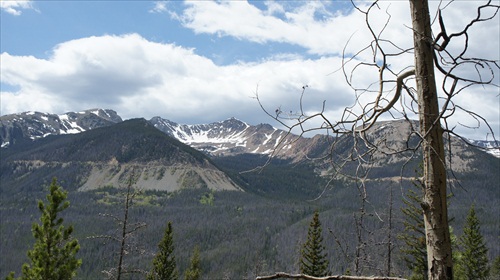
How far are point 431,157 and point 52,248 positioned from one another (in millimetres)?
14898

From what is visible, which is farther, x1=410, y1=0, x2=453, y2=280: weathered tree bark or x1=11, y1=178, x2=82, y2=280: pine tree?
x1=11, y1=178, x2=82, y2=280: pine tree

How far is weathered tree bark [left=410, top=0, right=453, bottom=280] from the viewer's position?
261cm

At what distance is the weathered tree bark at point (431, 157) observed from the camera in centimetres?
261

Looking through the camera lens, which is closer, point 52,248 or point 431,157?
point 431,157

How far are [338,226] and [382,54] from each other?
7081 inches

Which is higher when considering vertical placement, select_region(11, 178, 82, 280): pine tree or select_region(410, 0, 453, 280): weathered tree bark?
select_region(410, 0, 453, 280): weathered tree bark

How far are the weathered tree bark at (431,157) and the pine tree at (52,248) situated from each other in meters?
14.0

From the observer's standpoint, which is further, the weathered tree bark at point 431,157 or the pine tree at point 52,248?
the pine tree at point 52,248

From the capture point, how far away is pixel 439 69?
2.89 metres

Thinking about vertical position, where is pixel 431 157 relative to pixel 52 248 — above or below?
above

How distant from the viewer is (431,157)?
272 centimetres

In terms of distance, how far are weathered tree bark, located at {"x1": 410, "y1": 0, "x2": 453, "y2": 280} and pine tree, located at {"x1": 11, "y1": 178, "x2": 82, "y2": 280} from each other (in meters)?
14.0

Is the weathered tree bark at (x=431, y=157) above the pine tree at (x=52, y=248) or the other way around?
above

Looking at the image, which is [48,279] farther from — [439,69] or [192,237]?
[192,237]
